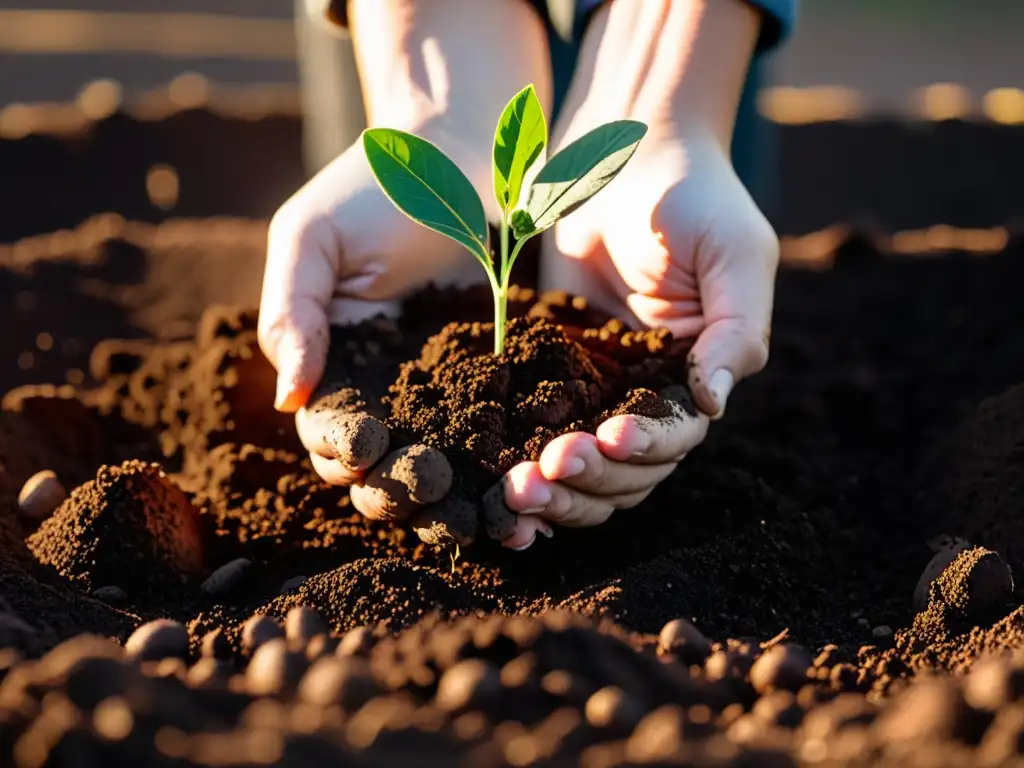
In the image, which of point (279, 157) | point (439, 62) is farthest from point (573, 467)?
point (279, 157)

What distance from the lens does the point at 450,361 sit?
5.93 feet

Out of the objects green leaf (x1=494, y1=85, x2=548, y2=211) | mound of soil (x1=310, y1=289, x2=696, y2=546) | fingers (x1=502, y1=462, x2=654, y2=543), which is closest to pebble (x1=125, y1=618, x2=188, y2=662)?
mound of soil (x1=310, y1=289, x2=696, y2=546)

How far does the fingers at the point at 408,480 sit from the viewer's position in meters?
1.57

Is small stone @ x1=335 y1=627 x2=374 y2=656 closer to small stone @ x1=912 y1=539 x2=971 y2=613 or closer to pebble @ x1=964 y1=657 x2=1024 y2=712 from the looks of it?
pebble @ x1=964 y1=657 x2=1024 y2=712

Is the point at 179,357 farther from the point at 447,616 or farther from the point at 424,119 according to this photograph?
the point at 447,616

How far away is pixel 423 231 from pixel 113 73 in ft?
17.1

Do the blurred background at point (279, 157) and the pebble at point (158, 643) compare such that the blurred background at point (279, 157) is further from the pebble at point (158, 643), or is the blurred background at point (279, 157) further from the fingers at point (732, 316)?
the pebble at point (158, 643)

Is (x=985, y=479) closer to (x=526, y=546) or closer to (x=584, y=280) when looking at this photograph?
(x=584, y=280)

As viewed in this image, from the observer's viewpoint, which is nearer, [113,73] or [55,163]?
[55,163]

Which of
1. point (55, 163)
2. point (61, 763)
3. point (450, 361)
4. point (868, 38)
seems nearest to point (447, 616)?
point (450, 361)

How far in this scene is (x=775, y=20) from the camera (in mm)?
2340

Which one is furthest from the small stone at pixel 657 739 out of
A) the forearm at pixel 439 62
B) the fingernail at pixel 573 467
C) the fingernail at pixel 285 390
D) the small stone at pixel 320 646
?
the forearm at pixel 439 62

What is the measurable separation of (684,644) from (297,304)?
93cm

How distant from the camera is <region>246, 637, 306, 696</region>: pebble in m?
1.11
